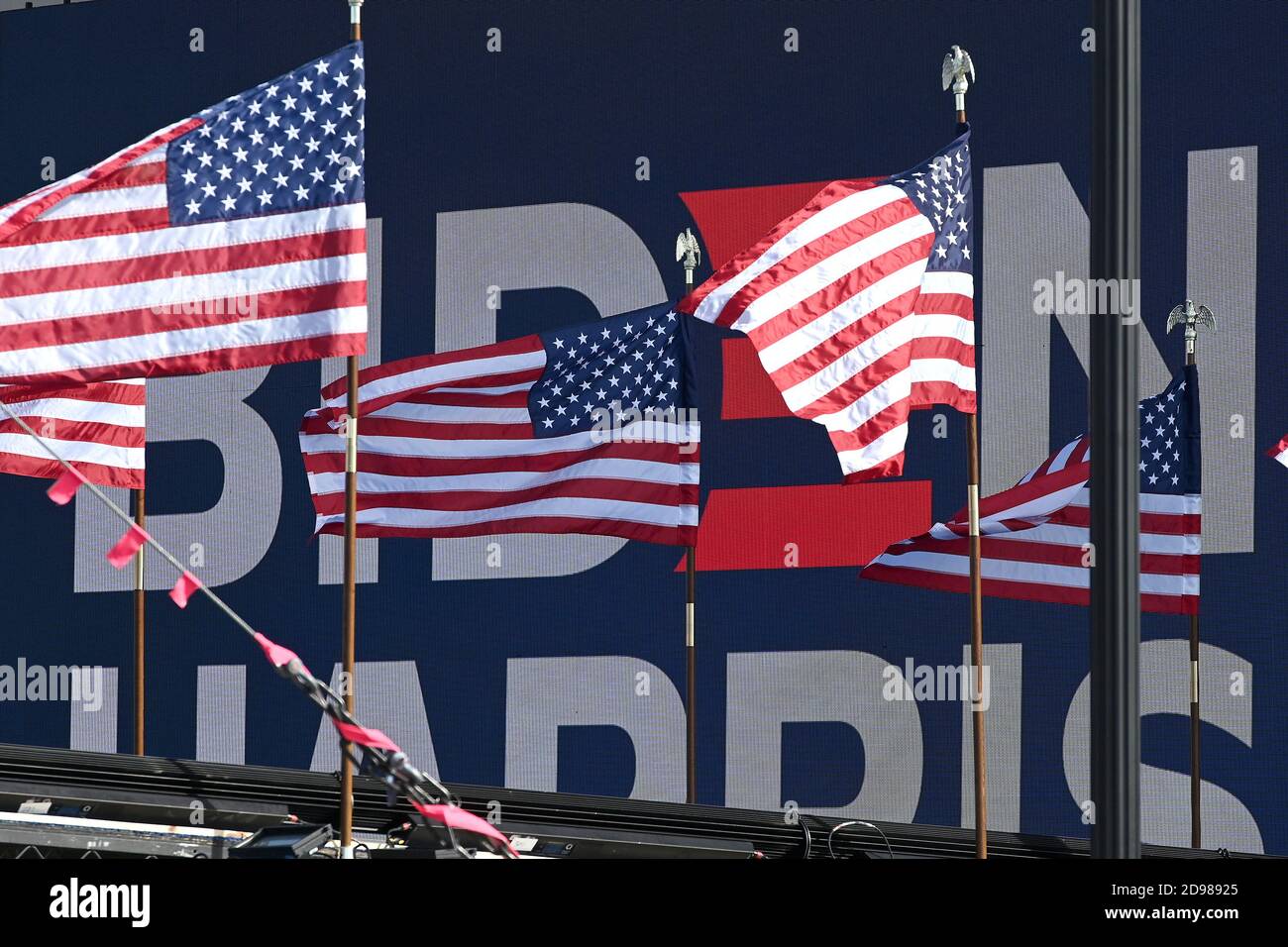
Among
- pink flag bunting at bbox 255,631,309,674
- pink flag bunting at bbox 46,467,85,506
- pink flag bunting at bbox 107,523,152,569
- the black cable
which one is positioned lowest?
the black cable

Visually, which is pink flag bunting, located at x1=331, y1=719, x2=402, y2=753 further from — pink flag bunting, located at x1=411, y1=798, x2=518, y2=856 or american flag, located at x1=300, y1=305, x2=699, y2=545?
american flag, located at x1=300, y1=305, x2=699, y2=545

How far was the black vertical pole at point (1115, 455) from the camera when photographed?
17.3ft

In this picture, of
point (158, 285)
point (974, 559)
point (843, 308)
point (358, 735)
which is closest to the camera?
point (358, 735)

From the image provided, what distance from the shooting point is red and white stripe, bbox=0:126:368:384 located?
8188 mm

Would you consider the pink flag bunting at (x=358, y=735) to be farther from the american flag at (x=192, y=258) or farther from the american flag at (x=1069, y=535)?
the american flag at (x=1069, y=535)

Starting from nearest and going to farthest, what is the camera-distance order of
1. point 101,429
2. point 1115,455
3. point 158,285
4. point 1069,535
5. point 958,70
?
point 1115,455 → point 158,285 → point 958,70 → point 1069,535 → point 101,429

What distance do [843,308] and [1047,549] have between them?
166 inches

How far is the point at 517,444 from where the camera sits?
12039mm

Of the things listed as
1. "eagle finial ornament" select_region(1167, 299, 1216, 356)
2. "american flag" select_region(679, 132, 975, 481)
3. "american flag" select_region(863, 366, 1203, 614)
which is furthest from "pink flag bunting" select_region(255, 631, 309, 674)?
"eagle finial ornament" select_region(1167, 299, 1216, 356)

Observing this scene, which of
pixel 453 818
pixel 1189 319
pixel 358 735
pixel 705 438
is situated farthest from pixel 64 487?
pixel 705 438

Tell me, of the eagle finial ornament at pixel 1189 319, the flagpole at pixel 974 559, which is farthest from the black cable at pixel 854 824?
the eagle finial ornament at pixel 1189 319

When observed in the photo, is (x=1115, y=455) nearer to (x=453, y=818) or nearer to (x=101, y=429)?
(x=453, y=818)

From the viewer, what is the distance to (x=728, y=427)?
17984 millimetres
